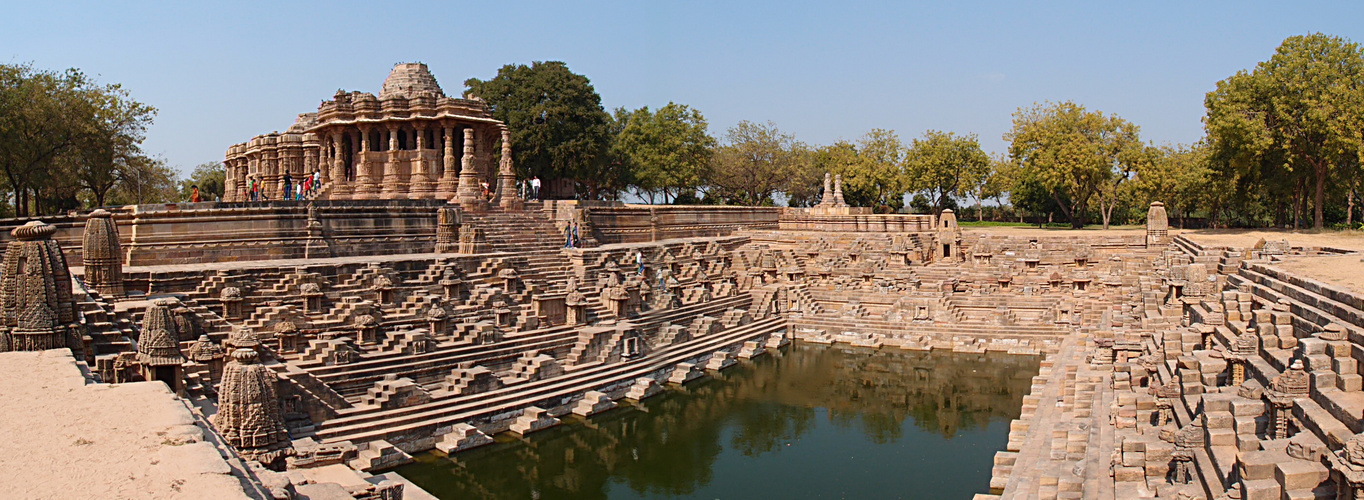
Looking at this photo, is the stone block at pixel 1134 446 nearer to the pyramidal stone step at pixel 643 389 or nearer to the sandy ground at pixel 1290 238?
the pyramidal stone step at pixel 643 389

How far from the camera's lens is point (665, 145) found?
51.8 meters

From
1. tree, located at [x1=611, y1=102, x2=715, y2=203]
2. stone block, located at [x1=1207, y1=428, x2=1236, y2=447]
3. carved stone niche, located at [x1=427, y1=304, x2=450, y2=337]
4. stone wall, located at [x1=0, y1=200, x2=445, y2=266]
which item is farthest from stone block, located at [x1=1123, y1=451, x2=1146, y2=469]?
tree, located at [x1=611, y1=102, x2=715, y2=203]

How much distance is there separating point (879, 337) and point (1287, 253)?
419 inches

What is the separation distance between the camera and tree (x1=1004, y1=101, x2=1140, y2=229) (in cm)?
4072

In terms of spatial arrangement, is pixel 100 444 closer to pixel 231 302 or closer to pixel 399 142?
pixel 231 302

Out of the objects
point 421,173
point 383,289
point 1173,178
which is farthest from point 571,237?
point 1173,178

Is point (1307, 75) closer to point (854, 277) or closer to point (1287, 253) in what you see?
point (1287, 253)

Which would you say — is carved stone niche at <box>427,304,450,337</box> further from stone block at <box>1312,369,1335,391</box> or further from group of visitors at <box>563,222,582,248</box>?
stone block at <box>1312,369,1335,391</box>

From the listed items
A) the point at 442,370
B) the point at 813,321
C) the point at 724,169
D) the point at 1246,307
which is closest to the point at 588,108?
the point at 724,169

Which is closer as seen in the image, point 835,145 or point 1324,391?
point 1324,391

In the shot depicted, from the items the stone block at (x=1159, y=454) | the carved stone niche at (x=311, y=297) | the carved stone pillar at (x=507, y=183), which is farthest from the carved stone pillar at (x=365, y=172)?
the stone block at (x=1159, y=454)

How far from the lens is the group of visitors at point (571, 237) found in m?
29.3

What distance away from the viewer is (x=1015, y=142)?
142 feet

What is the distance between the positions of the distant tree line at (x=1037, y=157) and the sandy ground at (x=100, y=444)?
30946 millimetres
